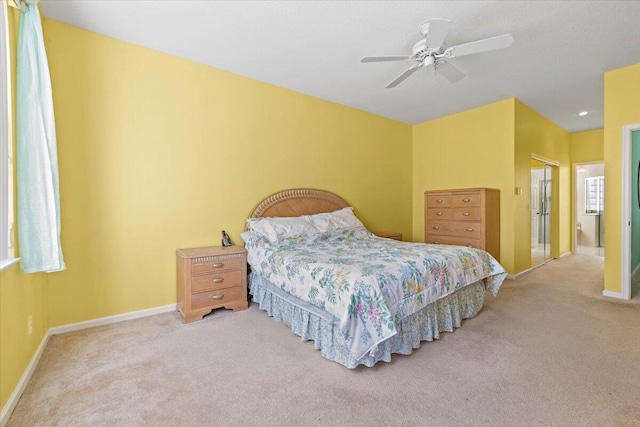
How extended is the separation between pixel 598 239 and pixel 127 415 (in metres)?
9.91

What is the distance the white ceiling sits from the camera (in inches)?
96.4

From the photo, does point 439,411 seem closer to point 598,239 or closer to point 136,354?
point 136,354

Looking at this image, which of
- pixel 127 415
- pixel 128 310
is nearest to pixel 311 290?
pixel 127 415

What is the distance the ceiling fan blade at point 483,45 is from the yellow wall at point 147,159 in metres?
2.30

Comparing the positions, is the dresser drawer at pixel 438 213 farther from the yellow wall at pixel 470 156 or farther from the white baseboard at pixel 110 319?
the white baseboard at pixel 110 319

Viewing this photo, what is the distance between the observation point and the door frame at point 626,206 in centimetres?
348

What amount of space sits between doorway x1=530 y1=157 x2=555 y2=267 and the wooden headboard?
3687mm

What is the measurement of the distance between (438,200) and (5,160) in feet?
16.2

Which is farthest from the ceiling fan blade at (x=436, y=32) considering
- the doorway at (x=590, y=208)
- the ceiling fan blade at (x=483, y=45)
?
the doorway at (x=590, y=208)

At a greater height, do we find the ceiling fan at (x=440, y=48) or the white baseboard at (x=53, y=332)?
the ceiling fan at (x=440, y=48)

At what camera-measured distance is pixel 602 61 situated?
3.33m

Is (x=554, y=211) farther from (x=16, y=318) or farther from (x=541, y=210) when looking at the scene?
(x=16, y=318)

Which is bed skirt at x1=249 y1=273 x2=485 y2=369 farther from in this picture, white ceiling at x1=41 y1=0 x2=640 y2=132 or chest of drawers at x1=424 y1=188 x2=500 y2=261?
white ceiling at x1=41 y1=0 x2=640 y2=132

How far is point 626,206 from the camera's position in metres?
3.52
